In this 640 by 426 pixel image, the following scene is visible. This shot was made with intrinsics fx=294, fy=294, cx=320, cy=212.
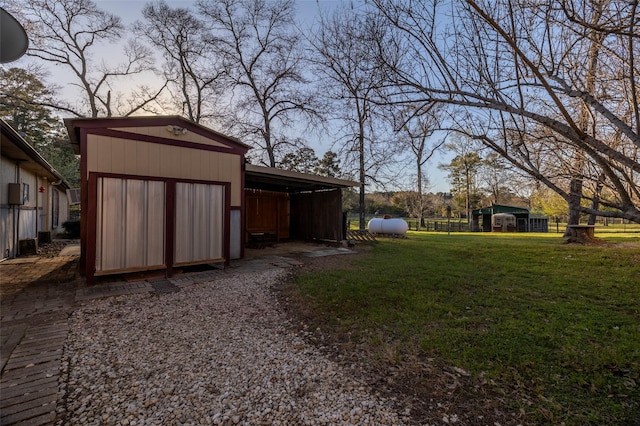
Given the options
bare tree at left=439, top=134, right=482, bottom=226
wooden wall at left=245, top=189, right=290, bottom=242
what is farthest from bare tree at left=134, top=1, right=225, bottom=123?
bare tree at left=439, top=134, right=482, bottom=226

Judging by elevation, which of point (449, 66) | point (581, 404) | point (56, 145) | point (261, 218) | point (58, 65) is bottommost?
point (581, 404)

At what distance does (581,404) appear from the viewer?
2082mm

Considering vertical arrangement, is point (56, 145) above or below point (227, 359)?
above

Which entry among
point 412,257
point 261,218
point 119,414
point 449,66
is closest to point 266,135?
point 261,218

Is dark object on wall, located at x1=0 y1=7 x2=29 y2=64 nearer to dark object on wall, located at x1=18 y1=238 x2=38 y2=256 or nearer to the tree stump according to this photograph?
dark object on wall, located at x1=18 y1=238 x2=38 y2=256

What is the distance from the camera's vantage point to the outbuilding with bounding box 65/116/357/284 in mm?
5059

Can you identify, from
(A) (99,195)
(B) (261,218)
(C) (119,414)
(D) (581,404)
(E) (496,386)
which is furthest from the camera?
(B) (261,218)

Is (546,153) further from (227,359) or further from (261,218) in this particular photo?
(261,218)

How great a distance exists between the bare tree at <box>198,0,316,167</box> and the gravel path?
13052 mm

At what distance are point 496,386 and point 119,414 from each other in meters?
2.72

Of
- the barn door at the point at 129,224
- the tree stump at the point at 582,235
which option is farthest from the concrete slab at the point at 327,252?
the tree stump at the point at 582,235

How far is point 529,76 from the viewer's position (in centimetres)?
245

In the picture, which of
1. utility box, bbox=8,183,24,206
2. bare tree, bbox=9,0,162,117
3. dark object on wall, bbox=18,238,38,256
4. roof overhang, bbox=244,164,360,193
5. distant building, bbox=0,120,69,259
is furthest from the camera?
bare tree, bbox=9,0,162,117

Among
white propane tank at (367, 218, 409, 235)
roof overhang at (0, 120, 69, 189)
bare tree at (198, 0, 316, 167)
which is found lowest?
white propane tank at (367, 218, 409, 235)
